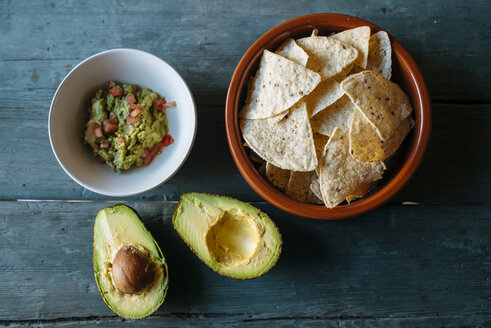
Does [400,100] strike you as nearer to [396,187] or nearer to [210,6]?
[396,187]

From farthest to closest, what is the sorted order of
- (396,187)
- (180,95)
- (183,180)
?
(183,180) < (180,95) < (396,187)

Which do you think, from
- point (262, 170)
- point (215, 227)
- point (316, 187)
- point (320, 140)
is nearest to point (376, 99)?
point (320, 140)

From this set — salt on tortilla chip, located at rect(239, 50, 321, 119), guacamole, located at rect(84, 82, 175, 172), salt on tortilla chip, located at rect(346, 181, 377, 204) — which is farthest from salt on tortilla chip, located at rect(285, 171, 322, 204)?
guacamole, located at rect(84, 82, 175, 172)

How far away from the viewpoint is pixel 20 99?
5.94 ft

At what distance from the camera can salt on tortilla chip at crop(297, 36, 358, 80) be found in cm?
149

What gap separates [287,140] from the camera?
5.04 feet

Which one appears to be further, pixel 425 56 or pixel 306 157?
pixel 425 56

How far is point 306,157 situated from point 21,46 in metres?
1.29

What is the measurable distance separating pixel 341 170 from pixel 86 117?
102cm

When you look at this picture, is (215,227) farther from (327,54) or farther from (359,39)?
(359,39)

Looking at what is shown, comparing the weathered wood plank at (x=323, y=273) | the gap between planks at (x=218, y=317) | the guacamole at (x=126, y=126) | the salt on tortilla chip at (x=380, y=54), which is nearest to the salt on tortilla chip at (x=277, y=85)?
the salt on tortilla chip at (x=380, y=54)

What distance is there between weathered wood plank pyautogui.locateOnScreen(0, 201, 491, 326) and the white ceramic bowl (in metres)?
0.20

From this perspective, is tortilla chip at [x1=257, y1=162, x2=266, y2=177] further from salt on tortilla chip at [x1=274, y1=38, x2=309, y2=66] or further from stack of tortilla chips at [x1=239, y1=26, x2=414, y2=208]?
salt on tortilla chip at [x1=274, y1=38, x2=309, y2=66]

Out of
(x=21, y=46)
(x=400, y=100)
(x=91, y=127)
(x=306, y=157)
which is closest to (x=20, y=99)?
(x=21, y=46)
